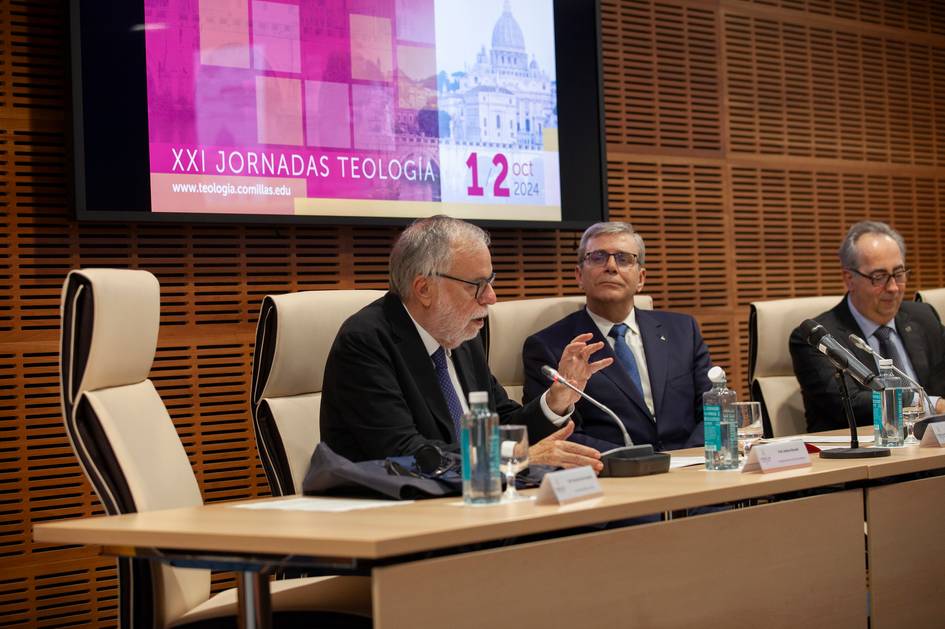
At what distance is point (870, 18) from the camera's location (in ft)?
20.6

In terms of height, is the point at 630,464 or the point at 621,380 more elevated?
the point at 621,380

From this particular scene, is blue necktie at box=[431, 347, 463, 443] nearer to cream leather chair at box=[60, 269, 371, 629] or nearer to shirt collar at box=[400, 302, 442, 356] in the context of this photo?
shirt collar at box=[400, 302, 442, 356]

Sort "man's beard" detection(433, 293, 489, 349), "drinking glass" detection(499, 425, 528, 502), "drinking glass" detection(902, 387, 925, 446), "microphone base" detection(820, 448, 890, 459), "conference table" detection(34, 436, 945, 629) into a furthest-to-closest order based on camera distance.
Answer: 1. "drinking glass" detection(902, 387, 925, 446)
2. "man's beard" detection(433, 293, 489, 349)
3. "microphone base" detection(820, 448, 890, 459)
4. "drinking glass" detection(499, 425, 528, 502)
5. "conference table" detection(34, 436, 945, 629)

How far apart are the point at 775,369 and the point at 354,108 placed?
1901mm

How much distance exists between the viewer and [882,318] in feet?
14.0

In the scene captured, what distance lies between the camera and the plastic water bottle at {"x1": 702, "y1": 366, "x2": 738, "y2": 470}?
255cm

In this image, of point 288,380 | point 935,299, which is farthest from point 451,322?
point 935,299

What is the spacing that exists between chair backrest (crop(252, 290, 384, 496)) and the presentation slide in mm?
1168

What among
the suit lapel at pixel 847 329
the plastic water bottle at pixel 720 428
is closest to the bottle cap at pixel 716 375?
the plastic water bottle at pixel 720 428

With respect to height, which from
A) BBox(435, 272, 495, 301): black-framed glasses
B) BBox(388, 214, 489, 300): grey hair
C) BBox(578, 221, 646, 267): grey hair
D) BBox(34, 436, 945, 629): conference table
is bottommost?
BBox(34, 436, 945, 629): conference table

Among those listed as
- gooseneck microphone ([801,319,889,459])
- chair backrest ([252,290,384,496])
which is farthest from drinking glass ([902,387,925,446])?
chair backrest ([252,290,384,496])

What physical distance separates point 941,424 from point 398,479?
5.00ft

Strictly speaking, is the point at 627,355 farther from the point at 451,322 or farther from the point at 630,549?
the point at 630,549

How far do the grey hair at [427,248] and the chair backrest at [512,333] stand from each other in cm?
73
